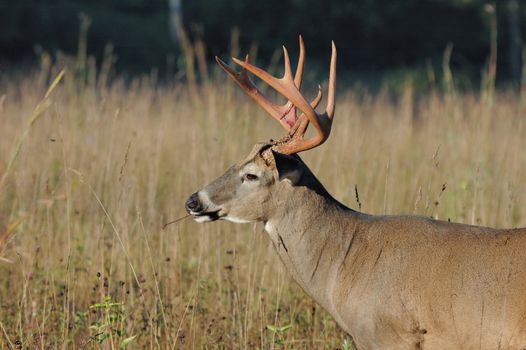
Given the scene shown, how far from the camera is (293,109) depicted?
514cm

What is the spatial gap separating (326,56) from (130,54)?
356 inches

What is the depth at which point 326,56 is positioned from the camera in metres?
35.9

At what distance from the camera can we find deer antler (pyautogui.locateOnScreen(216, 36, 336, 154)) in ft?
15.5

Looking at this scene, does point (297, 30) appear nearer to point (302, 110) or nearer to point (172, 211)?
point (172, 211)

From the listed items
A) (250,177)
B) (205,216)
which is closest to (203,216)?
(205,216)

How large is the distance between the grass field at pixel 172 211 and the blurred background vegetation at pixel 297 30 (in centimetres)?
1976

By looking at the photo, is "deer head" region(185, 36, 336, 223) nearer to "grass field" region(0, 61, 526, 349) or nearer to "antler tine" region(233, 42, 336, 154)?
"antler tine" region(233, 42, 336, 154)

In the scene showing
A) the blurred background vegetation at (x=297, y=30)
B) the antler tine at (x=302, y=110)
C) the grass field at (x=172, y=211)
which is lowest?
the grass field at (x=172, y=211)

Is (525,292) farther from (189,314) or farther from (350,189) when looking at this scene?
(350,189)

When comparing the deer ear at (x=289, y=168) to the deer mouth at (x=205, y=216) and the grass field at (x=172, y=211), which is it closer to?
the deer mouth at (x=205, y=216)

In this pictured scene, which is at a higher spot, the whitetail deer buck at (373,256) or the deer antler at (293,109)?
the deer antler at (293,109)

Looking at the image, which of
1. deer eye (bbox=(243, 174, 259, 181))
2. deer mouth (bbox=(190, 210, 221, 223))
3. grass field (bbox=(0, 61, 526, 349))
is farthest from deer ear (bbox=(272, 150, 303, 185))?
grass field (bbox=(0, 61, 526, 349))

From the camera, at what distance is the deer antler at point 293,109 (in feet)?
15.5

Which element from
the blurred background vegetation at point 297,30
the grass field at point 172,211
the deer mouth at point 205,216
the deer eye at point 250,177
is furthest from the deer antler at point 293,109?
the blurred background vegetation at point 297,30
